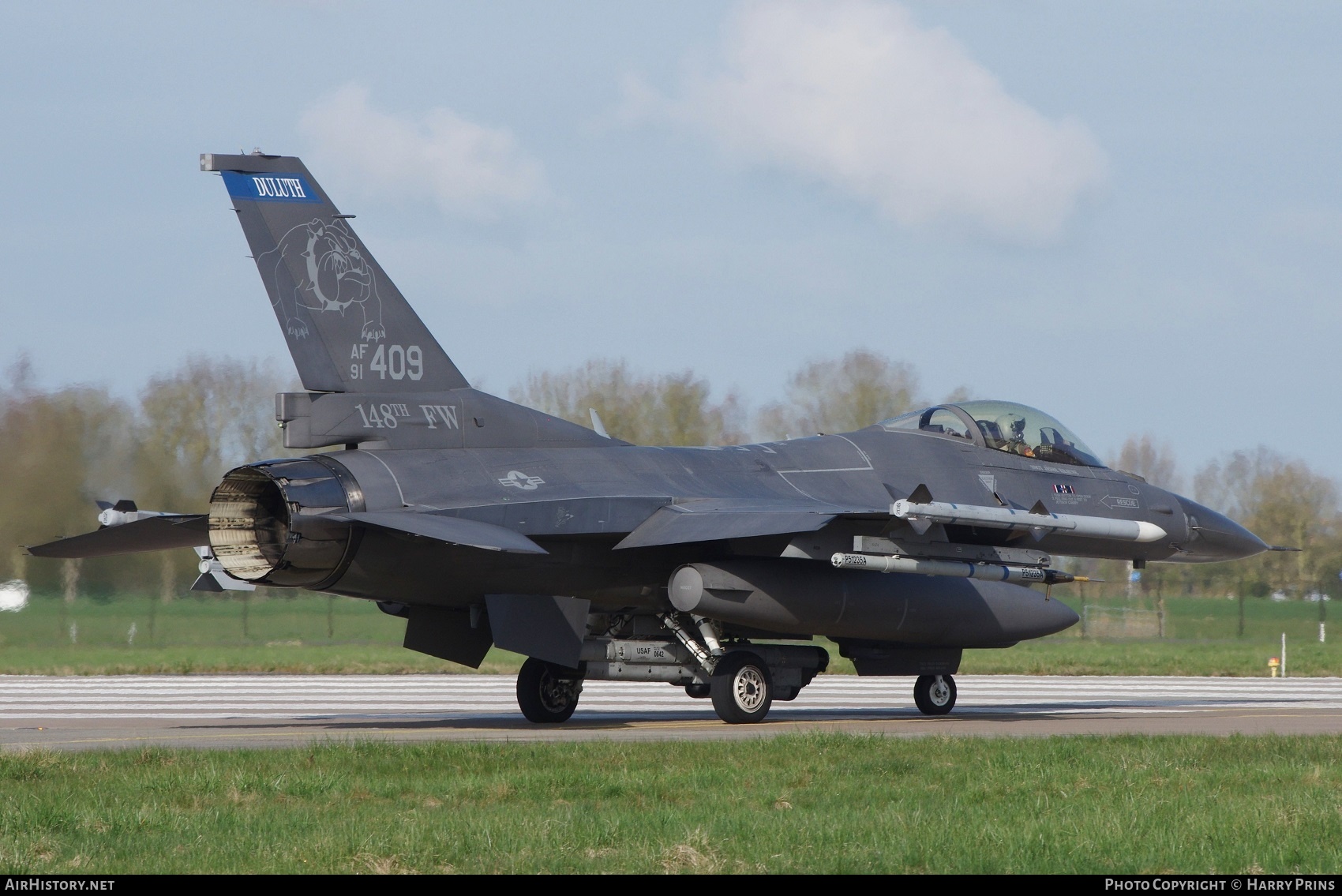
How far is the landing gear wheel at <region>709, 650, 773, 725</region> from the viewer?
15008 millimetres

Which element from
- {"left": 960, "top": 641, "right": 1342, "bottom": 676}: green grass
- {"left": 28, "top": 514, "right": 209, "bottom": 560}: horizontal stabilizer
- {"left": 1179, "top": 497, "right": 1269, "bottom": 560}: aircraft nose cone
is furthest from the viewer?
{"left": 960, "top": 641, "right": 1342, "bottom": 676}: green grass

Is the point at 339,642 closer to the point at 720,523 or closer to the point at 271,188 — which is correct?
the point at 720,523

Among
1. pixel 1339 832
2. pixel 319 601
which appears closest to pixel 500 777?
pixel 1339 832

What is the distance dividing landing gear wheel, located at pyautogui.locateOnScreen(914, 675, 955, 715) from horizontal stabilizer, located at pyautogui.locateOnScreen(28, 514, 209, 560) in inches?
323

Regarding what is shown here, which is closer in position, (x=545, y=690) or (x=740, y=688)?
(x=740, y=688)

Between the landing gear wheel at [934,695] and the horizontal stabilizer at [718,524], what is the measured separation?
372cm

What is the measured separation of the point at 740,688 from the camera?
1510 cm

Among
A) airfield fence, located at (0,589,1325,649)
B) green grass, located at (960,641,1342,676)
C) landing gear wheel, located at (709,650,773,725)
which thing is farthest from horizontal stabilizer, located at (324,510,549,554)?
green grass, located at (960,641,1342,676)

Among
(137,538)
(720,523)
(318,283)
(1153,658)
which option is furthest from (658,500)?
(1153,658)

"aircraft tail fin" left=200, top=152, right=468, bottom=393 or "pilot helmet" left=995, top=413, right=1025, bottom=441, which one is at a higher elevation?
"aircraft tail fin" left=200, top=152, right=468, bottom=393

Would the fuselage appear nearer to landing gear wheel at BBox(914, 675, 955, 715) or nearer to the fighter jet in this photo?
the fighter jet

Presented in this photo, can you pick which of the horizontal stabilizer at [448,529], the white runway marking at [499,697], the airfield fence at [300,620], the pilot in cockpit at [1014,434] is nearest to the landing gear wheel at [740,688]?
the white runway marking at [499,697]

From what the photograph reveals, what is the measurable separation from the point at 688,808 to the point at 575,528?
5.72m

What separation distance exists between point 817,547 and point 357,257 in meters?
5.33
